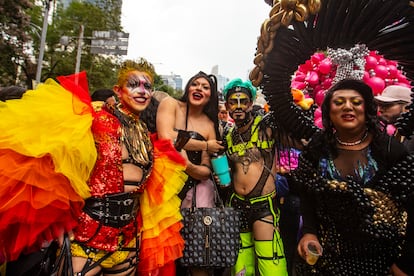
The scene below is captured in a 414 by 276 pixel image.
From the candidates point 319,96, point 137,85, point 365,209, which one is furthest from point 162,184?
point 319,96

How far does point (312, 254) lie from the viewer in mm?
2062

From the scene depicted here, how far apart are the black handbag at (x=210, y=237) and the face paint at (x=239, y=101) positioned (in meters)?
0.93

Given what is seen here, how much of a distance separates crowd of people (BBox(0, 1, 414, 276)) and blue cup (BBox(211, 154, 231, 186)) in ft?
0.26

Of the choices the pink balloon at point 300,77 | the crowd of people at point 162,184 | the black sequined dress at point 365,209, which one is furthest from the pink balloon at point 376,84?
the black sequined dress at point 365,209

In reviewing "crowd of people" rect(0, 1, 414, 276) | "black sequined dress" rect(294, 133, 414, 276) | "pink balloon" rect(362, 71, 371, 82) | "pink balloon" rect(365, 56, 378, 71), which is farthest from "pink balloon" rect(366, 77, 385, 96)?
"black sequined dress" rect(294, 133, 414, 276)

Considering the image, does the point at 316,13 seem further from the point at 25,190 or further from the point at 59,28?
the point at 59,28

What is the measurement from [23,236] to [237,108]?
77.4 inches

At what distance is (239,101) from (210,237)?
1224mm

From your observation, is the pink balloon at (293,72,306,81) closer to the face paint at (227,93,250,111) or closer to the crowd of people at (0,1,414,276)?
the crowd of people at (0,1,414,276)

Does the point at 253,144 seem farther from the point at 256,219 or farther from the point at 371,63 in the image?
the point at 371,63

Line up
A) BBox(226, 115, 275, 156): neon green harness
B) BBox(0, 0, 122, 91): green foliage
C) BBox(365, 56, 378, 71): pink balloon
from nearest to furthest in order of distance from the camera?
BBox(226, 115, 275, 156): neon green harness, BBox(365, 56, 378, 71): pink balloon, BBox(0, 0, 122, 91): green foliage

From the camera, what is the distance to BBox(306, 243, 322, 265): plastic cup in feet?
6.74

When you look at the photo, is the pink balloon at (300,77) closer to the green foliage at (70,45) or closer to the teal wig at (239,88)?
the teal wig at (239,88)

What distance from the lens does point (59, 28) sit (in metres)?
27.3
